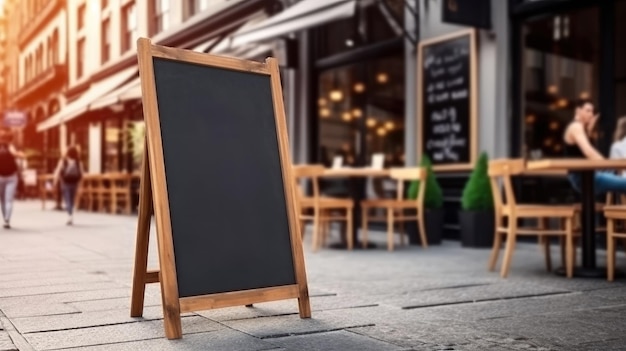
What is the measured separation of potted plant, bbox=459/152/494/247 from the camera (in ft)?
28.5

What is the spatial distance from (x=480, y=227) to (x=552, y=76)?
86.7 inches

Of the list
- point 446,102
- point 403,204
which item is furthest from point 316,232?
point 446,102

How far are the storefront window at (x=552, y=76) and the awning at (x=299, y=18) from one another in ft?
7.57

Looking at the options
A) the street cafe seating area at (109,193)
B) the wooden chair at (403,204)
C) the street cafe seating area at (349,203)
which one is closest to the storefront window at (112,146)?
the street cafe seating area at (109,193)

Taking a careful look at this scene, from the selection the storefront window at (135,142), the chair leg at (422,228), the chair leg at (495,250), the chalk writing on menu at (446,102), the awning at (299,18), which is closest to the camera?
the chair leg at (495,250)

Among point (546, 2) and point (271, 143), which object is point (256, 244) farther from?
point (546, 2)

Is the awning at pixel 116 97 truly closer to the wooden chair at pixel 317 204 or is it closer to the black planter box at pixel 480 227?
the wooden chair at pixel 317 204

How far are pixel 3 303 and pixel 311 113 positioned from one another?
882cm

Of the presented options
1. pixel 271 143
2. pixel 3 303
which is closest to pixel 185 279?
pixel 271 143

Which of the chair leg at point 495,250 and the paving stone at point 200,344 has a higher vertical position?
the chair leg at point 495,250

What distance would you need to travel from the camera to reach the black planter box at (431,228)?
9.20 meters

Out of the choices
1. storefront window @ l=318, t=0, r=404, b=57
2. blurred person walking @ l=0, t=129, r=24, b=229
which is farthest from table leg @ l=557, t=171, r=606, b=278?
blurred person walking @ l=0, t=129, r=24, b=229

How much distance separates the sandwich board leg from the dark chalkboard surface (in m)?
0.28

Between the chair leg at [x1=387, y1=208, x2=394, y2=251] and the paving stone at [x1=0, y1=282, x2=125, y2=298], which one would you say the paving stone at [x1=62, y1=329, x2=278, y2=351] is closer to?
the paving stone at [x1=0, y1=282, x2=125, y2=298]
